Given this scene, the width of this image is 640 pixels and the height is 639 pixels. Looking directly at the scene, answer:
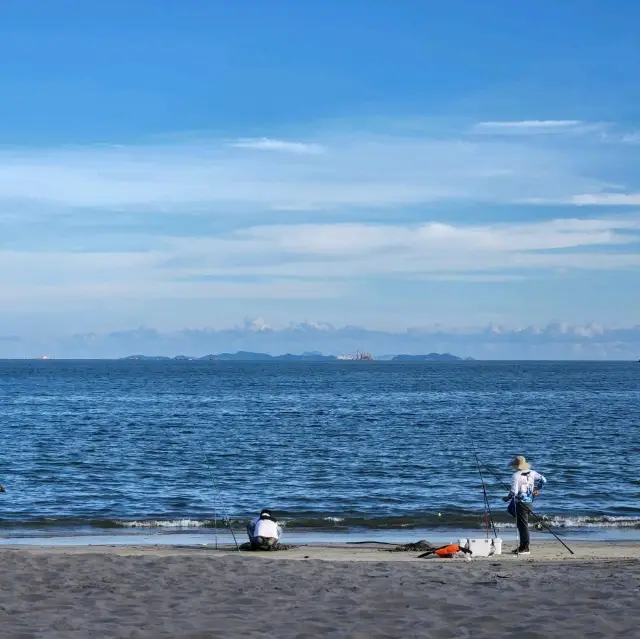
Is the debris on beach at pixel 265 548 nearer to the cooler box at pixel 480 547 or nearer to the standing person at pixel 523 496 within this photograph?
the cooler box at pixel 480 547

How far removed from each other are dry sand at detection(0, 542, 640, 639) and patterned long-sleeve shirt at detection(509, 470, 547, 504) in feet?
4.64

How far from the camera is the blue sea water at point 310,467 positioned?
22984 millimetres

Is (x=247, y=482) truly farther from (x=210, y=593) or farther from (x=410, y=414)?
(x=410, y=414)

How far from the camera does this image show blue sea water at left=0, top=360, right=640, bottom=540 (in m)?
23.0

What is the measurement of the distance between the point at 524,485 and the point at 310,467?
690 inches

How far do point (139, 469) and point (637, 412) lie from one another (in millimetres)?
41025

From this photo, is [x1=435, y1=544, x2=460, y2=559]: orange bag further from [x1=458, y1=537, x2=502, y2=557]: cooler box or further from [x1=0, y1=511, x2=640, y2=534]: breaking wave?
[x1=0, y1=511, x2=640, y2=534]: breaking wave

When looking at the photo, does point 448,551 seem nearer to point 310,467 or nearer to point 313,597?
point 313,597

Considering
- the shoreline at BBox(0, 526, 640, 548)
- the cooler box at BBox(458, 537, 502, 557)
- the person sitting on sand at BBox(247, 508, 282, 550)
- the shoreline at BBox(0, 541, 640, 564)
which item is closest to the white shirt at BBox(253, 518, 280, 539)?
the person sitting on sand at BBox(247, 508, 282, 550)

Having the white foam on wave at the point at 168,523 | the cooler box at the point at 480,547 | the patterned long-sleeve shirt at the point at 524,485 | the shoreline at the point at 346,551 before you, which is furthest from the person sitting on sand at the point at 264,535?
the white foam on wave at the point at 168,523

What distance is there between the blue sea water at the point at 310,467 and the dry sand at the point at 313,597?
21.9 feet

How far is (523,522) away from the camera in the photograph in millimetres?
16609

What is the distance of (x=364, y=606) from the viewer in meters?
10.6

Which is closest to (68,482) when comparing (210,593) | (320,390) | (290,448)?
(290,448)
